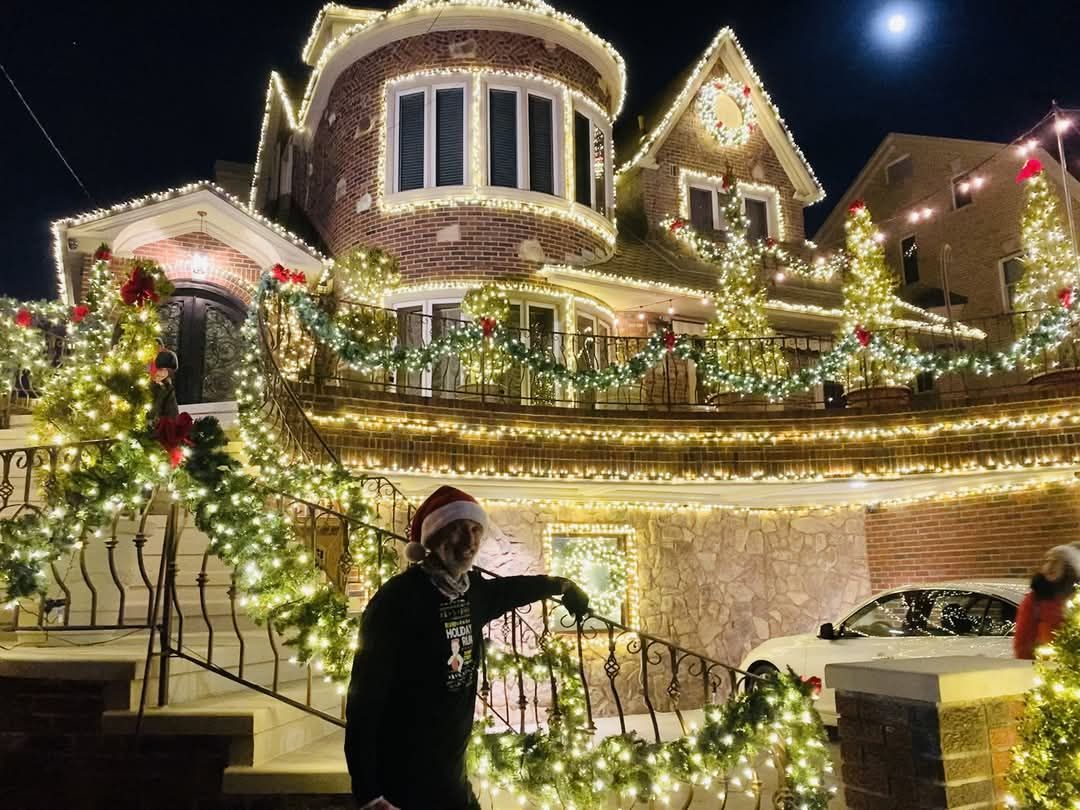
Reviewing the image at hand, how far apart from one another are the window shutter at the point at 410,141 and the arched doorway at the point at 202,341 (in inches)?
137

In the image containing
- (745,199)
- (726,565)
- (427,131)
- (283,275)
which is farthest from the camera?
(745,199)

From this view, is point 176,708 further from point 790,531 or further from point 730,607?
point 790,531

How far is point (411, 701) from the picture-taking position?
2.90 m

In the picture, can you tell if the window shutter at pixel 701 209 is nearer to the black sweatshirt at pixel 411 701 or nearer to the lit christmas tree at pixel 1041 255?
the lit christmas tree at pixel 1041 255

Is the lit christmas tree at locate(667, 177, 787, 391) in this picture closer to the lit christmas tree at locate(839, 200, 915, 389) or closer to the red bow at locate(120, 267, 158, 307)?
the lit christmas tree at locate(839, 200, 915, 389)

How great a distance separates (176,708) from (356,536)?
9.05 ft

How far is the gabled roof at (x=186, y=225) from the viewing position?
477 inches

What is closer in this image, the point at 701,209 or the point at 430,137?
the point at 430,137

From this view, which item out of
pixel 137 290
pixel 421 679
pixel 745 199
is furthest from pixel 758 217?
pixel 421 679

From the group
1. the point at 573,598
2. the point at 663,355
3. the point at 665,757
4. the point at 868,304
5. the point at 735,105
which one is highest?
the point at 735,105

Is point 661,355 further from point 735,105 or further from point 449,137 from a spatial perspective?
point 735,105

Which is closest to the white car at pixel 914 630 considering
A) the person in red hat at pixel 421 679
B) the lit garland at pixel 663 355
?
the lit garland at pixel 663 355

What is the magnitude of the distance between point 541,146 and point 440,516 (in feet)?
38.7

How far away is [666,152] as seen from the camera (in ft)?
54.0
